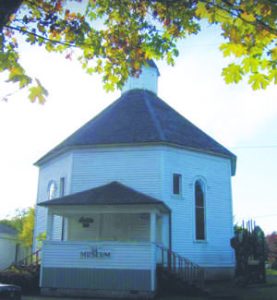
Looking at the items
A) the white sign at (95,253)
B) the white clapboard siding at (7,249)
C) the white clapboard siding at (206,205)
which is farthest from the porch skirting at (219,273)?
the white clapboard siding at (7,249)

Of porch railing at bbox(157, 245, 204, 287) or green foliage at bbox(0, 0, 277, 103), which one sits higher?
green foliage at bbox(0, 0, 277, 103)

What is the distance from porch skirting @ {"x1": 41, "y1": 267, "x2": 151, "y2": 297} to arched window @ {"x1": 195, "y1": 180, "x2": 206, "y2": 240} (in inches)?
241

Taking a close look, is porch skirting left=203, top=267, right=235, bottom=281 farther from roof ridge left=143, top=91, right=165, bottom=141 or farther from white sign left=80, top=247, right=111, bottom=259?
roof ridge left=143, top=91, right=165, bottom=141

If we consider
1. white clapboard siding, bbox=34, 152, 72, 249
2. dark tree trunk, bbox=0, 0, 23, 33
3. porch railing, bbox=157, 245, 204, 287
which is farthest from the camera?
white clapboard siding, bbox=34, 152, 72, 249

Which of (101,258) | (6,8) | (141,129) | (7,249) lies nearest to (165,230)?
(101,258)

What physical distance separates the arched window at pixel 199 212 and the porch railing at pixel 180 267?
6.99 feet

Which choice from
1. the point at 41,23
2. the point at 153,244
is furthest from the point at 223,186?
the point at 41,23

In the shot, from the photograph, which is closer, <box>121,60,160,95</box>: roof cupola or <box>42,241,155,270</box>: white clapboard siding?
<box>42,241,155,270</box>: white clapboard siding

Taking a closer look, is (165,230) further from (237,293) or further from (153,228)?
(237,293)

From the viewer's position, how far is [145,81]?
99.8 ft

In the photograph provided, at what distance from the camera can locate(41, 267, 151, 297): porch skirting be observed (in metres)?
18.1

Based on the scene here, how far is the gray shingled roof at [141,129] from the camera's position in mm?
23545

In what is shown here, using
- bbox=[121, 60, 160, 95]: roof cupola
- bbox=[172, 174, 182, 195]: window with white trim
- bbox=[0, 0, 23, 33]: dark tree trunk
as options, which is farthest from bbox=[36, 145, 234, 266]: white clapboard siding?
bbox=[0, 0, 23, 33]: dark tree trunk

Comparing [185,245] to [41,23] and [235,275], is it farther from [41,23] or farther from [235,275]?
[41,23]
